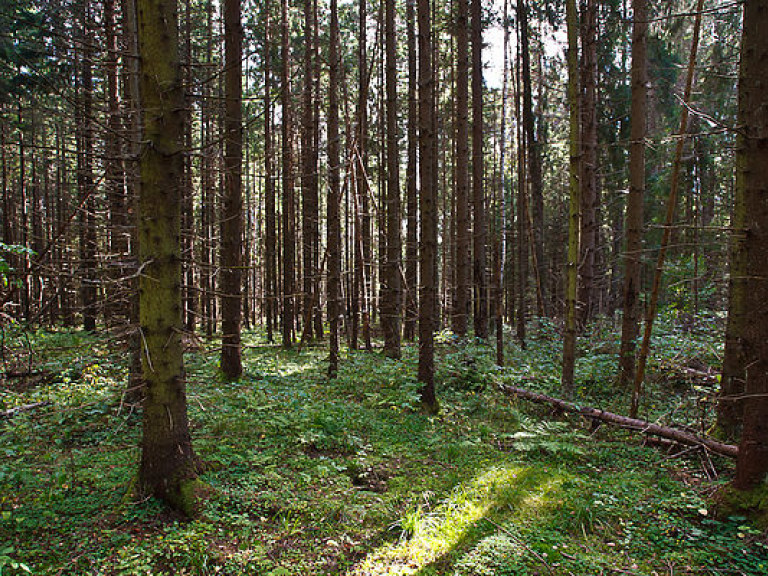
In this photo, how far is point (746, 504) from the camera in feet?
13.2

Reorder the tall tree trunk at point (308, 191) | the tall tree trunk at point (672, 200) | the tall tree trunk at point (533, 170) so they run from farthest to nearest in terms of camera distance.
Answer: the tall tree trunk at point (308, 191), the tall tree trunk at point (533, 170), the tall tree trunk at point (672, 200)

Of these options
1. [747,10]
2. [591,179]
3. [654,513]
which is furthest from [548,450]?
[591,179]

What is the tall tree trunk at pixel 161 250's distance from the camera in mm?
4035

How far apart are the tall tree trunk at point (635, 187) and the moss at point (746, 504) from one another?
514 cm

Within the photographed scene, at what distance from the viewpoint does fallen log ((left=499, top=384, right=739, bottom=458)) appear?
17.9 ft

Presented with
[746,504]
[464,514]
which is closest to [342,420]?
[464,514]

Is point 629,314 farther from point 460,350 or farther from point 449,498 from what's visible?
point 449,498

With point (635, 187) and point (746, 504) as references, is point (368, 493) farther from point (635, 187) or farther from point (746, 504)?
point (635, 187)

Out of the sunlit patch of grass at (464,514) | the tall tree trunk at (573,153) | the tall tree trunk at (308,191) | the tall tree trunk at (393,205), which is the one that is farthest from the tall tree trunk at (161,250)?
the tall tree trunk at (308,191)

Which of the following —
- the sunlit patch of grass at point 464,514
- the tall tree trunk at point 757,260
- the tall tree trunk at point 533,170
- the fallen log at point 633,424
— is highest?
the tall tree trunk at point 533,170

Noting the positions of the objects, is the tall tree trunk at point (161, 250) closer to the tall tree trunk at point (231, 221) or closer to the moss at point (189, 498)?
the moss at point (189, 498)

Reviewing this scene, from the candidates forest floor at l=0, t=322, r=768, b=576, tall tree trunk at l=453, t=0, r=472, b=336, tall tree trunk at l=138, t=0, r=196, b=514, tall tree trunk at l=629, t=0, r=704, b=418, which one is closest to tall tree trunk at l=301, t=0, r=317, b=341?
tall tree trunk at l=453, t=0, r=472, b=336

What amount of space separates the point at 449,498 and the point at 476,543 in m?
0.78

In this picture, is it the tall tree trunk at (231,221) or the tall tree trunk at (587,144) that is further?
the tall tree trunk at (587,144)
